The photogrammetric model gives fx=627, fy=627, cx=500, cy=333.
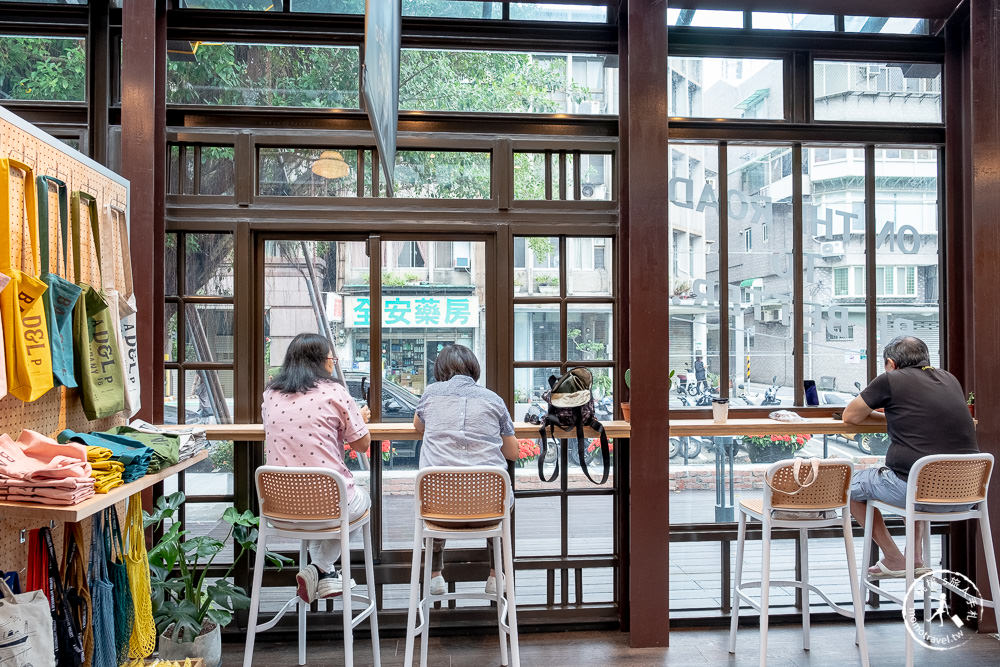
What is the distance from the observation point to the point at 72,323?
7.08ft

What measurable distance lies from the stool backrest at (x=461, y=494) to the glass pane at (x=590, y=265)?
4.17ft

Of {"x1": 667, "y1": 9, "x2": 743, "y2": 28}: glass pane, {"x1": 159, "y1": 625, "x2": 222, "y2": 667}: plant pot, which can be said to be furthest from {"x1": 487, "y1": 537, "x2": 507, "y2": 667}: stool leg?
{"x1": 667, "y1": 9, "x2": 743, "y2": 28}: glass pane

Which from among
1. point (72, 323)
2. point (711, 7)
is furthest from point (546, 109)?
point (72, 323)

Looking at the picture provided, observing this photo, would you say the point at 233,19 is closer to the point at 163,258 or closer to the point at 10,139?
the point at 163,258

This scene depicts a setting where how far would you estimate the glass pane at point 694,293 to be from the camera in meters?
3.49

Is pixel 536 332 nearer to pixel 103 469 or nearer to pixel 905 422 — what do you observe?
pixel 905 422

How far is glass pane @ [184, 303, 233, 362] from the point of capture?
10.6ft

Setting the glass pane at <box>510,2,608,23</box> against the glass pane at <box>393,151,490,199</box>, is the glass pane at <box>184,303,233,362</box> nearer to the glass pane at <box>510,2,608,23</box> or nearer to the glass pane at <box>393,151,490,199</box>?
the glass pane at <box>393,151,490,199</box>

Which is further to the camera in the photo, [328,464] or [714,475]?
[714,475]

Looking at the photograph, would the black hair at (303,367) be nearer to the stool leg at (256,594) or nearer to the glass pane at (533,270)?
the stool leg at (256,594)

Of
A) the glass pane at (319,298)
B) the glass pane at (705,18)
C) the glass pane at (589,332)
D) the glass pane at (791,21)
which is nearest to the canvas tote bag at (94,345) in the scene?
→ the glass pane at (319,298)

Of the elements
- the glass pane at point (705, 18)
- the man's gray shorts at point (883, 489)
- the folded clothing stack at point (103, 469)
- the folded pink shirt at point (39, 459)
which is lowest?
the man's gray shorts at point (883, 489)

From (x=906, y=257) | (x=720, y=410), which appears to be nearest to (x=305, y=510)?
(x=720, y=410)

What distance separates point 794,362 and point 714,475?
Result: 2.58 feet
